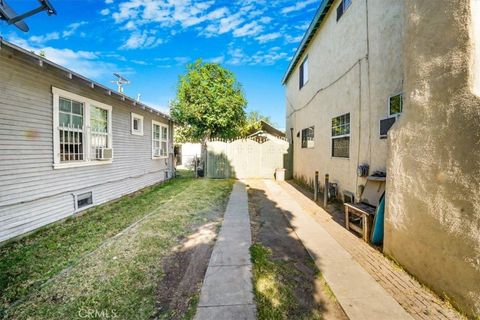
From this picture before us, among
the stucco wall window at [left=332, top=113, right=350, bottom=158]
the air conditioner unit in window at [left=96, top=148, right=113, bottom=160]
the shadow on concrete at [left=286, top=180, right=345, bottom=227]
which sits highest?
the stucco wall window at [left=332, top=113, right=350, bottom=158]

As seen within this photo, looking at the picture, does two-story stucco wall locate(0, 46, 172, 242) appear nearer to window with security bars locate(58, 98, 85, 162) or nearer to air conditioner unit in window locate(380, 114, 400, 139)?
window with security bars locate(58, 98, 85, 162)

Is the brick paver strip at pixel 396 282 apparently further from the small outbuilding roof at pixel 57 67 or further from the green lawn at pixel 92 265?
the small outbuilding roof at pixel 57 67

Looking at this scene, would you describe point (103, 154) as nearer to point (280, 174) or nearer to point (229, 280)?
point (229, 280)

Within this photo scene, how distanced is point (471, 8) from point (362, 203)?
3645 mm

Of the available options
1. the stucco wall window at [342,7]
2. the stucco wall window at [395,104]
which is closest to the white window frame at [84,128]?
the stucco wall window at [395,104]

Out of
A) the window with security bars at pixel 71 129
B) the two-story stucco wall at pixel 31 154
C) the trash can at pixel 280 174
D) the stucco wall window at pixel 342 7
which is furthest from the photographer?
the trash can at pixel 280 174

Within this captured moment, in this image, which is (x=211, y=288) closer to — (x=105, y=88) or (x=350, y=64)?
(x=105, y=88)

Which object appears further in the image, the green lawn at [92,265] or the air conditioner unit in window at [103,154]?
the air conditioner unit in window at [103,154]

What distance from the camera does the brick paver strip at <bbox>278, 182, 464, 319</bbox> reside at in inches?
92.2

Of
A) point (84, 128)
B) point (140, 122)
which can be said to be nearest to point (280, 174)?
point (140, 122)

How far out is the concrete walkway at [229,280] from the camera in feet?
7.57

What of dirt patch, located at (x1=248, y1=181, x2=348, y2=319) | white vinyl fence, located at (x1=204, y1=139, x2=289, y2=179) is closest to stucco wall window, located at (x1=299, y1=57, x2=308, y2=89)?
white vinyl fence, located at (x1=204, y1=139, x2=289, y2=179)

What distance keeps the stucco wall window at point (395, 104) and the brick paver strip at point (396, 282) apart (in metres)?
2.69

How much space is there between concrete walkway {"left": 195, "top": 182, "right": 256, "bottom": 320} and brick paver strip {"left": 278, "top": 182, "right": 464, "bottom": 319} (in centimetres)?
171
